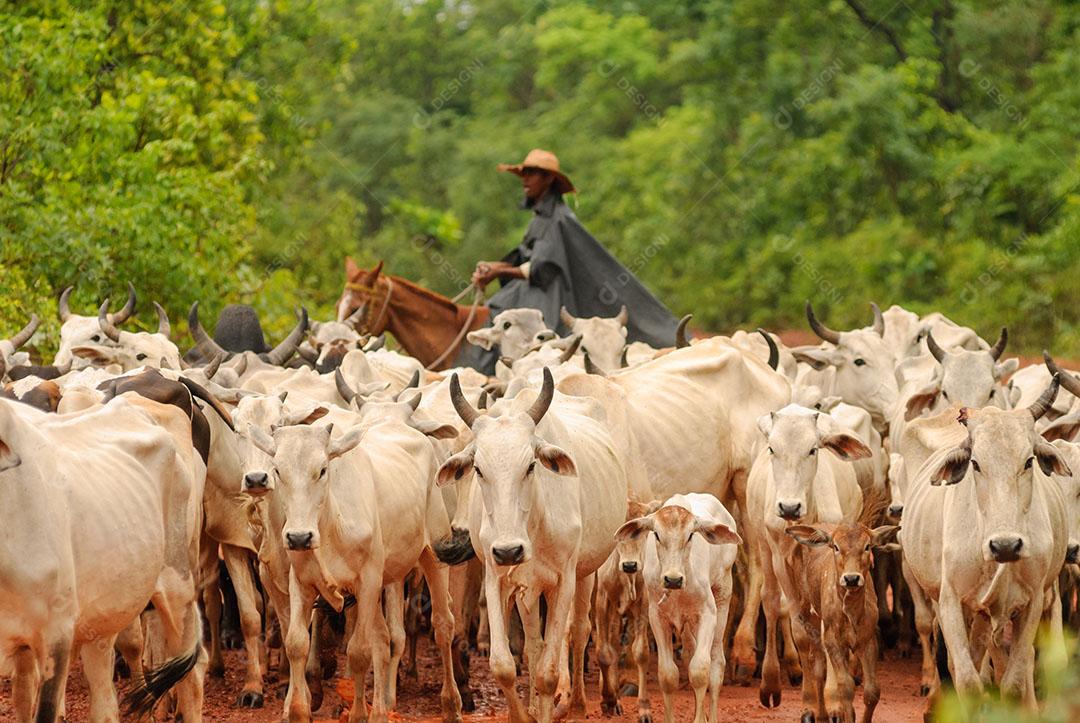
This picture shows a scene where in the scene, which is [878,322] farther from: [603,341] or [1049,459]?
[1049,459]

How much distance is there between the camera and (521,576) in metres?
8.77

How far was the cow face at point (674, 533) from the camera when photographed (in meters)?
8.74

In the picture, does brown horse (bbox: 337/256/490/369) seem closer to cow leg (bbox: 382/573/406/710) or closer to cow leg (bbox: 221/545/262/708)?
cow leg (bbox: 221/545/262/708)

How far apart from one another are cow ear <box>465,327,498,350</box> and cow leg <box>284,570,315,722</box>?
5.35 metres

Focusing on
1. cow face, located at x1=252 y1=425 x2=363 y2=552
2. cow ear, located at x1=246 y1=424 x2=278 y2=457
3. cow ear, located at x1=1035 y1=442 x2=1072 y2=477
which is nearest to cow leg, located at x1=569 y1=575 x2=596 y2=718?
cow face, located at x1=252 y1=425 x2=363 y2=552

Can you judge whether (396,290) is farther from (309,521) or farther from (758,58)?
(758,58)

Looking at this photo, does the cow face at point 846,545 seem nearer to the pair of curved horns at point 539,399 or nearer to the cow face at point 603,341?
the pair of curved horns at point 539,399

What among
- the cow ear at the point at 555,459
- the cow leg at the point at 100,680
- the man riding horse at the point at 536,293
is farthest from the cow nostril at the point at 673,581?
the man riding horse at the point at 536,293

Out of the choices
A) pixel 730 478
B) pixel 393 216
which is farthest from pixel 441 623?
pixel 393 216

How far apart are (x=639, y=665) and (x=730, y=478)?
2.42m

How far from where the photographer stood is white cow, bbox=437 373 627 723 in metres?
8.51

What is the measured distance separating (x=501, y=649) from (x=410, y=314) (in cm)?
777

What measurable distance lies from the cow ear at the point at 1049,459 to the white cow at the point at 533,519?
2259 mm

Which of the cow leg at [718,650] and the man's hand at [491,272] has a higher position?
the man's hand at [491,272]
